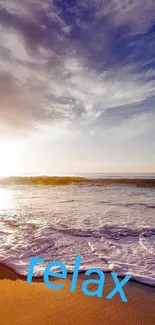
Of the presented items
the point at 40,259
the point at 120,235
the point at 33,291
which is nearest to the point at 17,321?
the point at 33,291

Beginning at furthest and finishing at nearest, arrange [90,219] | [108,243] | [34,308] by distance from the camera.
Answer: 1. [90,219]
2. [108,243]
3. [34,308]

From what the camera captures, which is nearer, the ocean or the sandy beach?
the sandy beach

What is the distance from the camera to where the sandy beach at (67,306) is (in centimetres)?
261

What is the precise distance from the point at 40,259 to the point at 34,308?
1472mm

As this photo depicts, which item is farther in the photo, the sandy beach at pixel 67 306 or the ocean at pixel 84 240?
the ocean at pixel 84 240

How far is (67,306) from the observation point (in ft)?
9.41

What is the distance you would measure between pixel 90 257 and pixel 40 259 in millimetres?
931

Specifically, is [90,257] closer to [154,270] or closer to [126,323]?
[154,270]

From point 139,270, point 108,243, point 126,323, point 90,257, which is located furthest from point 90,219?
point 126,323

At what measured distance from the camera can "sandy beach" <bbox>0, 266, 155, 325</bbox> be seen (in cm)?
261

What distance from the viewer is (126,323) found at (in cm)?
259

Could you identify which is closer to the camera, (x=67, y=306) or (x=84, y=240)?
(x=67, y=306)

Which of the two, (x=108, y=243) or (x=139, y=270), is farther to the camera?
(x=108, y=243)

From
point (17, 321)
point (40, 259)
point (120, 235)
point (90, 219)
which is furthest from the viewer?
point (90, 219)
